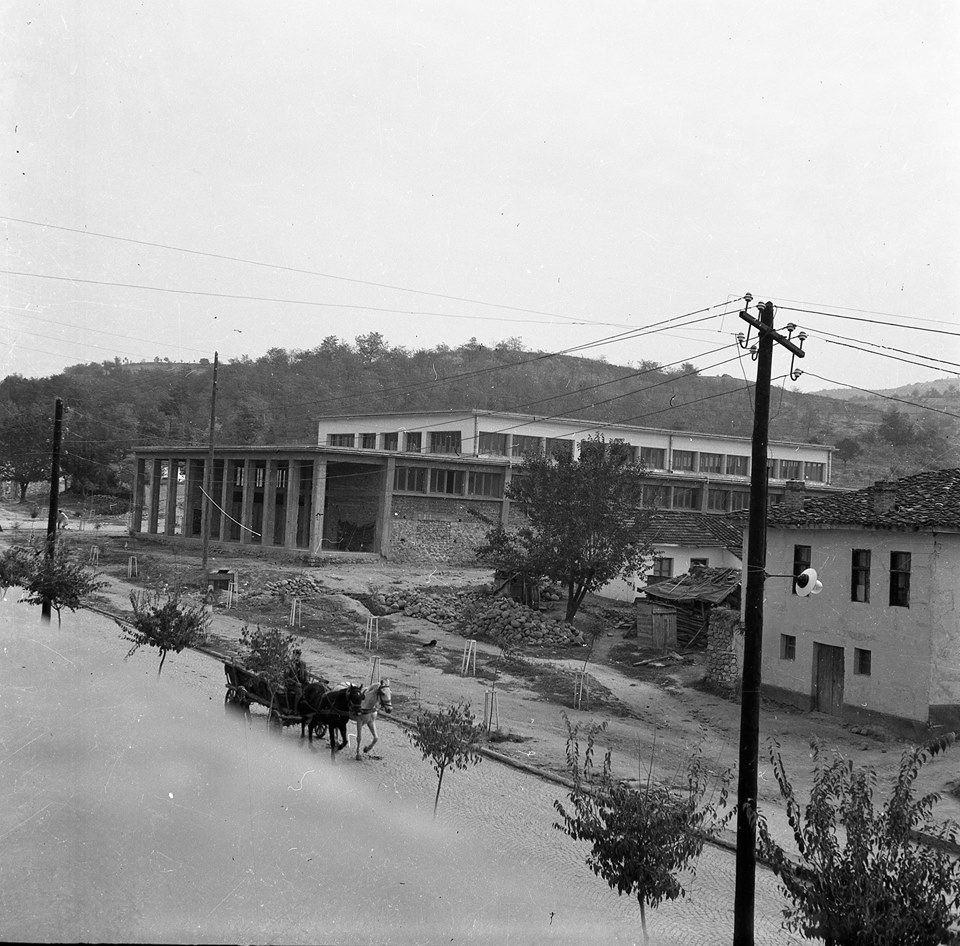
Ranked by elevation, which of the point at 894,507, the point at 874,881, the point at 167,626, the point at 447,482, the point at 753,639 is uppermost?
the point at 447,482

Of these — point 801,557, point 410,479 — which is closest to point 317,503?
point 410,479

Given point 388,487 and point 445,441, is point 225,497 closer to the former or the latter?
point 388,487

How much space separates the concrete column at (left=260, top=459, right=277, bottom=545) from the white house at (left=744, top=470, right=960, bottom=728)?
109 ft

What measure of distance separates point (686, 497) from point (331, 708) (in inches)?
1877

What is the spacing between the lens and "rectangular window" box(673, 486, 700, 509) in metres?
59.1

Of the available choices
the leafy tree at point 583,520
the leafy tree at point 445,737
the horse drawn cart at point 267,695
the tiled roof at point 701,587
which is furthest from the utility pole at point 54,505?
the tiled roof at point 701,587

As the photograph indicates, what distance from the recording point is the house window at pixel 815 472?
7625cm

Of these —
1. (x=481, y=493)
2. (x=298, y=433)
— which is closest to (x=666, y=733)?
(x=481, y=493)

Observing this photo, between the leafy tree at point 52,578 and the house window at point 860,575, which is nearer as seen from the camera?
the house window at point 860,575

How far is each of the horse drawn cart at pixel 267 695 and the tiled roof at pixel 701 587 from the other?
781 inches

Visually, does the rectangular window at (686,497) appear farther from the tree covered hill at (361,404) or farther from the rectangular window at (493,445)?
the tree covered hill at (361,404)

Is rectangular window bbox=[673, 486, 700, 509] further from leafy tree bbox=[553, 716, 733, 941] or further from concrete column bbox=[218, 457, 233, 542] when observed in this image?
leafy tree bbox=[553, 716, 733, 941]

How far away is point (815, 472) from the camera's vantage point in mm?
77062

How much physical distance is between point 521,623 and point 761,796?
17609 mm
